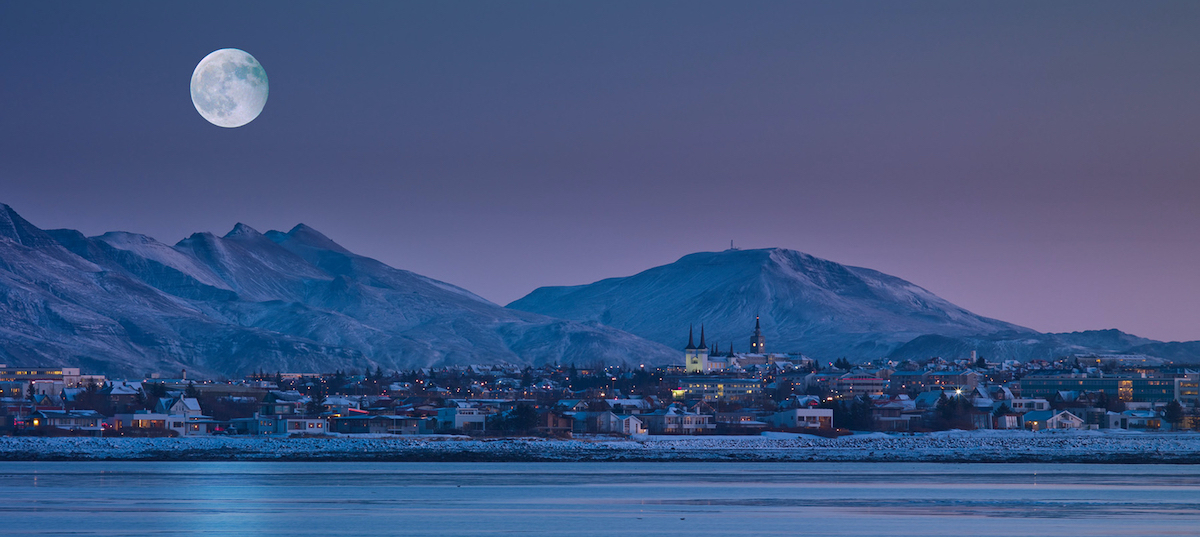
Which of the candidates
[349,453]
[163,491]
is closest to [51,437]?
[349,453]

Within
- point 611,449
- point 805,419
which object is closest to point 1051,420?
point 805,419

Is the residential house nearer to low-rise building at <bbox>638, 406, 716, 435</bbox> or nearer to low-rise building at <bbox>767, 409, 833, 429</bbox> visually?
low-rise building at <bbox>767, 409, 833, 429</bbox>

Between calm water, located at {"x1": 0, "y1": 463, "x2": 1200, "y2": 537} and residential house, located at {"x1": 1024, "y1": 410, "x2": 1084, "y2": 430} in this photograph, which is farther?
residential house, located at {"x1": 1024, "y1": 410, "x2": 1084, "y2": 430}

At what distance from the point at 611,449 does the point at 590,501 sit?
31803mm

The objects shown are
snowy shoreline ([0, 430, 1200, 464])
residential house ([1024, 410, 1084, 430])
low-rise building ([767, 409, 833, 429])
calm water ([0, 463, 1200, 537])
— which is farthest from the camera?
residential house ([1024, 410, 1084, 430])

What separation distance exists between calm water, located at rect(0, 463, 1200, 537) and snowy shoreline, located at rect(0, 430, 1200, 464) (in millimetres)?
7716

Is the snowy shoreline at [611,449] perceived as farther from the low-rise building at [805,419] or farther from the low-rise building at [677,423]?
the low-rise building at [805,419]

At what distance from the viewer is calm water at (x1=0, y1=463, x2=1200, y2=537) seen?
33.5m

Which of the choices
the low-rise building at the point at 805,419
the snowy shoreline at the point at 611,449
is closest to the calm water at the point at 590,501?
the snowy shoreline at the point at 611,449

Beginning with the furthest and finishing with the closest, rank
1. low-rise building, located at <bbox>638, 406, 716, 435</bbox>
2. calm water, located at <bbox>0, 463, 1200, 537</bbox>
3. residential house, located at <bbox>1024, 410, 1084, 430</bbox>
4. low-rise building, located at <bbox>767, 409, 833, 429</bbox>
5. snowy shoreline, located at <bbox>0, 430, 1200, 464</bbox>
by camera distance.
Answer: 1. residential house, located at <bbox>1024, 410, 1084, 430</bbox>
2. low-rise building, located at <bbox>767, 409, 833, 429</bbox>
3. low-rise building, located at <bbox>638, 406, 716, 435</bbox>
4. snowy shoreline, located at <bbox>0, 430, 1200, 464</bbox>
5. calm water, located at <bbox>0, 463, 1200, 537</bbox>

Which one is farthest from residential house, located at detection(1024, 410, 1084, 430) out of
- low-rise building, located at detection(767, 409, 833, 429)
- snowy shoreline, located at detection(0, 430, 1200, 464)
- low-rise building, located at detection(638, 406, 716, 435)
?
low-rise building, located at detection(638, 406, 716, 435)

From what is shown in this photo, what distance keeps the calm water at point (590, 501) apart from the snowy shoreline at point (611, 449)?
7.72 meters

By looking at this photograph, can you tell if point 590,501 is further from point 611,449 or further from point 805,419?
point 805,419

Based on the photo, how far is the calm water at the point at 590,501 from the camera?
110ft
